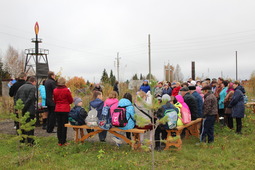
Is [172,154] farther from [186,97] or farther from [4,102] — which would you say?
[4,102]

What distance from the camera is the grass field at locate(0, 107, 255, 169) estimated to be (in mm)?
4297

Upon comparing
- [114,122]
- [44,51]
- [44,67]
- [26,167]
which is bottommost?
[26,167]

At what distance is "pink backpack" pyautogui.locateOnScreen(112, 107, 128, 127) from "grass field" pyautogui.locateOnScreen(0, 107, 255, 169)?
0.63m

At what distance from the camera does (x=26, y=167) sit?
4.36 metres

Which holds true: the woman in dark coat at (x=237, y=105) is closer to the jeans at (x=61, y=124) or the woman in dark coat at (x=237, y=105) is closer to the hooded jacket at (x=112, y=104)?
the hooded jacket at (x=112, y=104)

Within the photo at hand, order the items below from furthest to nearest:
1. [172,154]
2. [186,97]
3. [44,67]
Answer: [44,67] < [186,97] < [172,154]

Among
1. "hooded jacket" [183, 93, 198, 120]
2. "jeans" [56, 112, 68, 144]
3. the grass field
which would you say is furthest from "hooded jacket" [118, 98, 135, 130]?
"hooded jacket" [183, 93, 198, 120]

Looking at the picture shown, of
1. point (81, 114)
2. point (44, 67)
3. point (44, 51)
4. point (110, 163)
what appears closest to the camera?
point (110, 163)

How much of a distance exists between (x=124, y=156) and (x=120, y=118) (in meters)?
0.85

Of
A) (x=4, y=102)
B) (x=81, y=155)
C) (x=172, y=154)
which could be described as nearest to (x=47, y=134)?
(x=81, y=155)

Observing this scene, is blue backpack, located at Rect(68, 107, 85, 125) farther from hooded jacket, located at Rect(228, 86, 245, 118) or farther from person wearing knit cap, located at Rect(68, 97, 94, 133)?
hooded jacket, located at Rect(228, 86, 245, 118)

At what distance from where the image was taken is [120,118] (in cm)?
513

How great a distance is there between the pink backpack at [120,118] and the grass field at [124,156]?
0.63 meters

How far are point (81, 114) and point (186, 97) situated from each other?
284 cm
